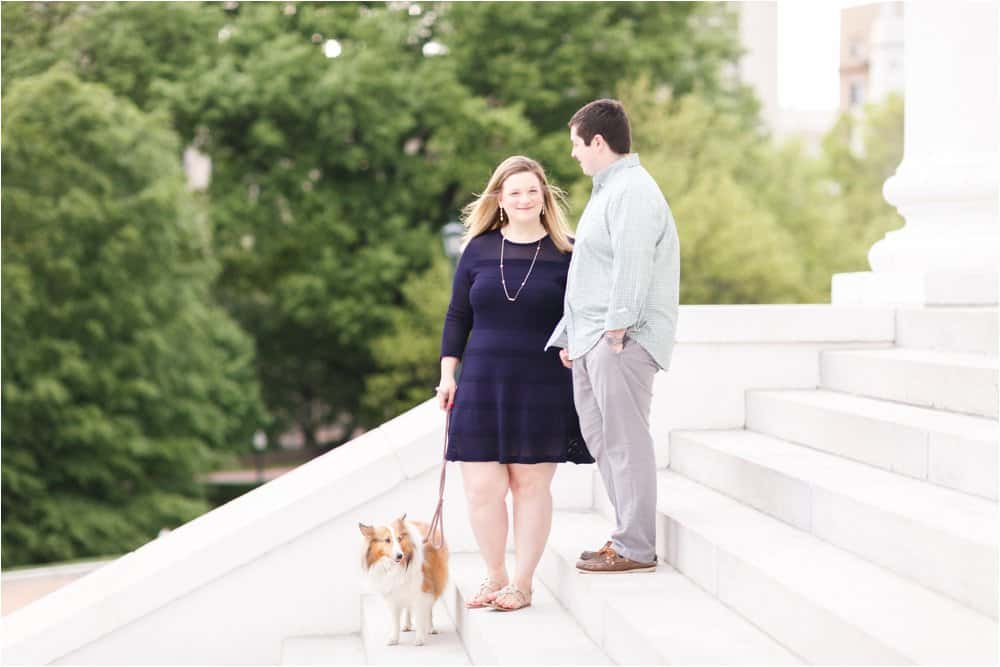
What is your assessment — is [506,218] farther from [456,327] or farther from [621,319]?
[621,319]

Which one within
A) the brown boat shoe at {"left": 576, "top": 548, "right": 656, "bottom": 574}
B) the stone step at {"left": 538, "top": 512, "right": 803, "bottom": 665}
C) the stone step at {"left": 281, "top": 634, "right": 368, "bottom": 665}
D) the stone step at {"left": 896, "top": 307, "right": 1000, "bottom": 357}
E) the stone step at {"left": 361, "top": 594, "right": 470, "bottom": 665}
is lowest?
the stone step at {"left": 281, "top": 634, "right": 368, "bottom": 665}

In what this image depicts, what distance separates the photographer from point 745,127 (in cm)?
2612

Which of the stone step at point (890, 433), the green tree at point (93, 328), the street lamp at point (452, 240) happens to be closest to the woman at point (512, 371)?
the stone step at point (890, 433)

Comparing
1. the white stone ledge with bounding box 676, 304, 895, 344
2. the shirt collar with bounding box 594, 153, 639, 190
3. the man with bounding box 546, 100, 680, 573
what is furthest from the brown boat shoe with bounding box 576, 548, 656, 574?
the white stone ledge with bounding box 676, 304, 895, 344

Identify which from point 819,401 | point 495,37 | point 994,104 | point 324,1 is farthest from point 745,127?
point 819,401

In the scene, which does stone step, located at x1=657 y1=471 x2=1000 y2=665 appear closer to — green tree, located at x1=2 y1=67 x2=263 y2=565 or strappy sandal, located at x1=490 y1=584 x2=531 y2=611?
strappy sandal, located at x1=490 y1=584 x2=531 y2=611

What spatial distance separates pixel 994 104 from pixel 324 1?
18.4 m

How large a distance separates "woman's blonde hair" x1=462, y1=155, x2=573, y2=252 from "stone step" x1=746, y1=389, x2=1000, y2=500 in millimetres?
1513

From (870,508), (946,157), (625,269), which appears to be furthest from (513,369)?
(946,157)

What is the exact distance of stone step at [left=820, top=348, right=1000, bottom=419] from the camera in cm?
458

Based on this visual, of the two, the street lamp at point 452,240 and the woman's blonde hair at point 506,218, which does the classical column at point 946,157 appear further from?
the street lamp at point 452,240

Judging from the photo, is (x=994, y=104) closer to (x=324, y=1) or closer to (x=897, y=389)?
(x=897, y=389)

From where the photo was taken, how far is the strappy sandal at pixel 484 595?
4.51 metres

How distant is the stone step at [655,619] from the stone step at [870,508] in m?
0.51
